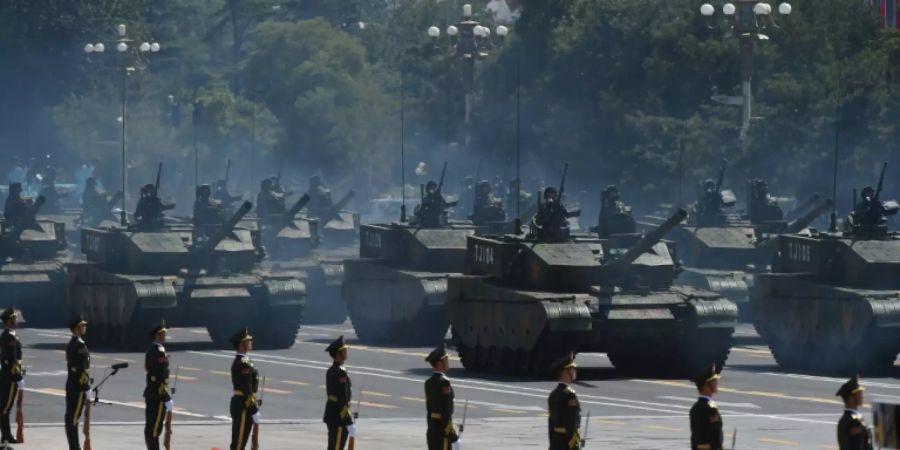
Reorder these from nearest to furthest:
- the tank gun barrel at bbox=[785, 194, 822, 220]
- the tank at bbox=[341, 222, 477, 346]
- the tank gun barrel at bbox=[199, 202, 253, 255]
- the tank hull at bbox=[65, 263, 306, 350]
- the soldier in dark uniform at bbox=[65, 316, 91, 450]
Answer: the soldier in dark uniform at bbox=[65, 316, 91, 450]
the tank hull at bbox=[65, 263, 306, 350]
the tank gun barrel at bbox=[199, 202, 253, 255]
the tank at bbox=[341, 222, 477, 346]
the tank gun barrel at bbox=[785, 194, 822, 220]

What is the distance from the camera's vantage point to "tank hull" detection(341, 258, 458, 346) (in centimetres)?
4666

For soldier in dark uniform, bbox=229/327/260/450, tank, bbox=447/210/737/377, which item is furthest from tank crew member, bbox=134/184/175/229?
soldier in dark uniform, bbox=229/327/260/450

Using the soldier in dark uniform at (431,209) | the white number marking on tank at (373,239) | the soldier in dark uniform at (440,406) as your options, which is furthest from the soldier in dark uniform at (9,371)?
the white number marking on tank at (373,239)

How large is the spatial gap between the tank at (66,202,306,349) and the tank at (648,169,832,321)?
26.6ft

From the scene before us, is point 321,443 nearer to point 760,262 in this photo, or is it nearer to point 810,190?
point 760,262

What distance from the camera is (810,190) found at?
66.9 m

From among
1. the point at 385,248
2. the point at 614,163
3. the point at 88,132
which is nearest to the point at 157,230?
the point at 385,248

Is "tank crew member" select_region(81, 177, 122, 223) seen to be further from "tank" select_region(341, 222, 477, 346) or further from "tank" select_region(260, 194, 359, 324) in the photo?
"tank" select_region(341, 222, 477, 346)

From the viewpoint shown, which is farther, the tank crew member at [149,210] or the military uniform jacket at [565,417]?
the tank crew member at [149,210]

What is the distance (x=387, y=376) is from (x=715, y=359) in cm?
512

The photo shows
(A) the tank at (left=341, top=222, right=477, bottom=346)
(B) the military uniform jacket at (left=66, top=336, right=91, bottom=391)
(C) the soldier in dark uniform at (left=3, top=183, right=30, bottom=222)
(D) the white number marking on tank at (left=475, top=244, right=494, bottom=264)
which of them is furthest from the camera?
(C) the soldier in dark uniform at (left=3, top=183, right=30, bottom=222)

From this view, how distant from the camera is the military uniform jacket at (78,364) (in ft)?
94.2

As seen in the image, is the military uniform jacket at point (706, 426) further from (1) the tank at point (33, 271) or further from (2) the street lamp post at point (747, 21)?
(2) the street lamp post at point (747, 21)

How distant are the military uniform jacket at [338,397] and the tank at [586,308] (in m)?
12.4
